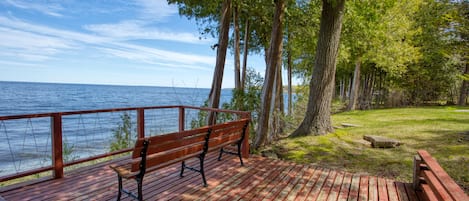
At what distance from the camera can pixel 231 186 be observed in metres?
3.19

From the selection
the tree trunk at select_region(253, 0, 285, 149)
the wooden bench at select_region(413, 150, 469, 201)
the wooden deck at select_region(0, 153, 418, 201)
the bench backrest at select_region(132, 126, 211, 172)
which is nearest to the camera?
the wooden bench at select_region(413, 150, 469, 201)

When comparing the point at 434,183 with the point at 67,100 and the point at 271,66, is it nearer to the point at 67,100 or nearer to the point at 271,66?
the point at 271,66

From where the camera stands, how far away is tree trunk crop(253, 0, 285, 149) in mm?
5207

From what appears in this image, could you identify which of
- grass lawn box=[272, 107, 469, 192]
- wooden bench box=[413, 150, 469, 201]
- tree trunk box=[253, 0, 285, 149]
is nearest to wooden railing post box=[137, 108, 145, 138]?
tree trunk box=[253, 0, 285, 149]

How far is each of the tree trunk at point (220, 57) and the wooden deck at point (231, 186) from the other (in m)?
2.48

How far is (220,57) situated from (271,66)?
4.76 ft

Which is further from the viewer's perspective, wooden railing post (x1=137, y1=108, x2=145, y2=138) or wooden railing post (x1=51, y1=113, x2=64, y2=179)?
wooden railing post (x1=137, y1=108, x2=145, y2=138)

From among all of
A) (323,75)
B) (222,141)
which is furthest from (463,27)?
(222,141)

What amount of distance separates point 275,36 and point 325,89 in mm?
2290

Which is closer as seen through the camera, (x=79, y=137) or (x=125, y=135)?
(x=125, y=135)

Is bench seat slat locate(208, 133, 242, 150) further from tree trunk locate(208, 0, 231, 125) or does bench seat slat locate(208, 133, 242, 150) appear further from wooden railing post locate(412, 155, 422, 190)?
wooden railing post locate(412, 155, 422, 190)

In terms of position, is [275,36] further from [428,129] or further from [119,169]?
[428,129]

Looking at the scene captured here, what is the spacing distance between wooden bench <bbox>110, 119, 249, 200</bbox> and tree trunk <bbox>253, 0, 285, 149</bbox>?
1.71 m

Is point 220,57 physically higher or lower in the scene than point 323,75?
higher
